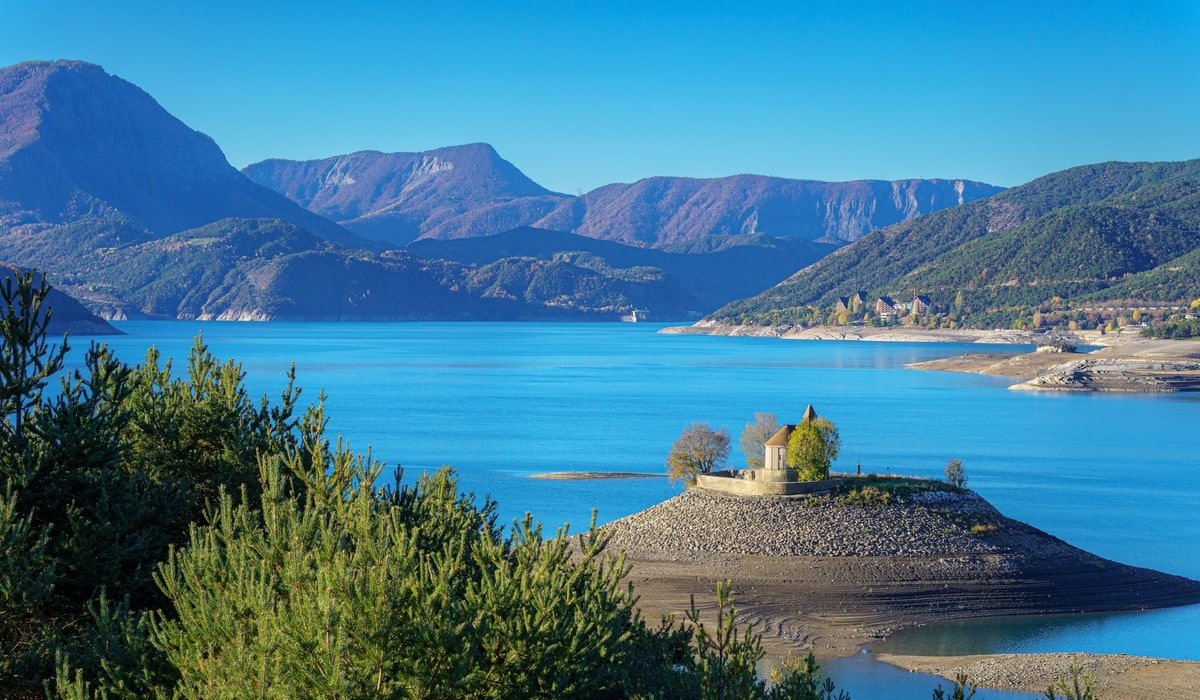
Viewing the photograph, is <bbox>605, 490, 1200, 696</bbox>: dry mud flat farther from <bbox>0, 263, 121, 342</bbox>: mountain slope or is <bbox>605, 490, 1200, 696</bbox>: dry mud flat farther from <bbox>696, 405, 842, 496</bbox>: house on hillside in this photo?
<bbox>0, 263, 121, 342</bbox>: mountain slope

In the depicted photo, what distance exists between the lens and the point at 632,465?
207ft

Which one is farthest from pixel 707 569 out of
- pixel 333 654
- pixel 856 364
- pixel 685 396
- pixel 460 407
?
pixel 856 364

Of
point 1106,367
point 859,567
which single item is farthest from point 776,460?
point 1106,367

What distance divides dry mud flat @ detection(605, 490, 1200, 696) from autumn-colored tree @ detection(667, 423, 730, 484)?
21.1ft

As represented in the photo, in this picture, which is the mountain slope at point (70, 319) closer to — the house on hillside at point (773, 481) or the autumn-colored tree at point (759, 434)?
the autumn-colored tree at point (759, 434)

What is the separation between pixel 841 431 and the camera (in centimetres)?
7825

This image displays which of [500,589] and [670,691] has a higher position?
[500,589]

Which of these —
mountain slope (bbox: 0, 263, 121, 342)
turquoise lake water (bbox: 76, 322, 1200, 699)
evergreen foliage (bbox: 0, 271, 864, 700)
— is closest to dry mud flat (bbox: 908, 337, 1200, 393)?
turquoise lake water (bbox: 76, 322, 1200, 699)

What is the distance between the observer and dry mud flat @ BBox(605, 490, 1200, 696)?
31.2 meters

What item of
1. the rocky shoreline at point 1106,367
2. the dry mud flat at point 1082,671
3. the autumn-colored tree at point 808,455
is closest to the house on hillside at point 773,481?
the autumn-colored tree at point 808,455

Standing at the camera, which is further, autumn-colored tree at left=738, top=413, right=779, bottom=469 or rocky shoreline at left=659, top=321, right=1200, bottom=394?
rocky shoreline at left=659, top=321, right=1200, bottom=394

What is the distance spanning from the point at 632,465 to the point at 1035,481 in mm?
18750

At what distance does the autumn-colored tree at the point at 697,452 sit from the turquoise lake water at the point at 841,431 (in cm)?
309

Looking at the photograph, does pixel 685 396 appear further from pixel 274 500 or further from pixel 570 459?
pixel 274 500
